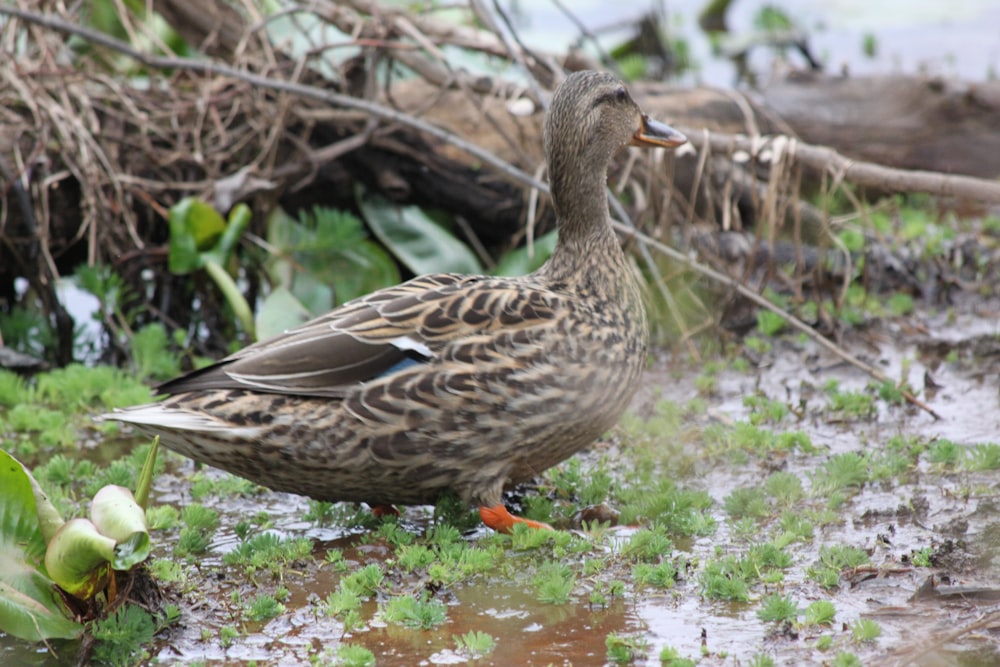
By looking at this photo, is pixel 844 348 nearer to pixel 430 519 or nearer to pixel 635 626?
pixel 430 519

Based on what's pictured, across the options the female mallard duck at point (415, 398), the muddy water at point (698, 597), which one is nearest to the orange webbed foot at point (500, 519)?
the female mallard duck at point (415, 398)

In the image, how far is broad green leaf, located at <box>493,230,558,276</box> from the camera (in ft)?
23.0

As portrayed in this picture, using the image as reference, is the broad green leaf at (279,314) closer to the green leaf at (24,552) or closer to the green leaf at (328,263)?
the green leaf at (328,263)

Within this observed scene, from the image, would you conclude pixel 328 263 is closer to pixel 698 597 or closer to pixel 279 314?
pixel 279 314

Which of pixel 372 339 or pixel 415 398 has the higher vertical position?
pixel 372 339

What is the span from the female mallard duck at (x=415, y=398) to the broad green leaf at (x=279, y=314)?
180cm

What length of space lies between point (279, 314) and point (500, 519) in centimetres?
248

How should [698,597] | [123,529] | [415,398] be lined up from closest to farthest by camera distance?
[123,529]
[698,597]
[415,398]

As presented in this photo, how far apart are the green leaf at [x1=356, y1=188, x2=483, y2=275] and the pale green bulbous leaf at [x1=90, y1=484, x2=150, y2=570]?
362 centimetres

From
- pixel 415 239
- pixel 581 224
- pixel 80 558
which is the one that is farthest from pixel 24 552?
pixel 415 239

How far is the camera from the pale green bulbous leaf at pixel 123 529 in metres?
3.40

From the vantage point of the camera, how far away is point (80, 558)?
11.3 feet

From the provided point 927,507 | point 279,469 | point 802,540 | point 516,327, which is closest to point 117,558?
point 279,469

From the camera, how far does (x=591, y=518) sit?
4.54 metres
